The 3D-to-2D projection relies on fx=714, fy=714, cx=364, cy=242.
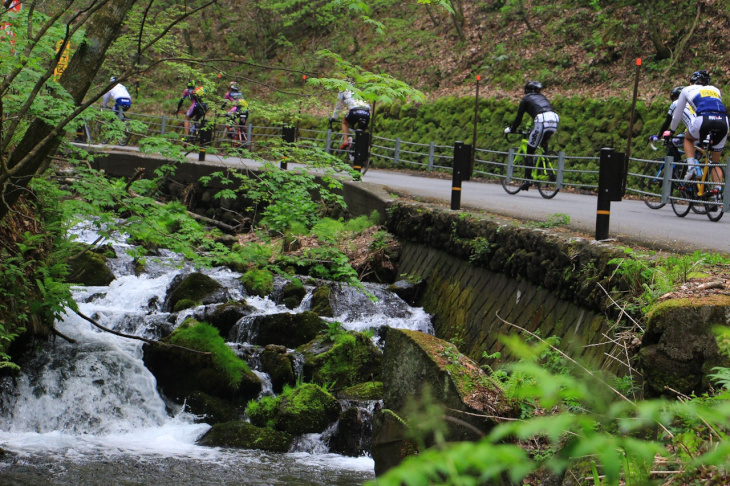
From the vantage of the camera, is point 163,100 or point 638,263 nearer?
point 638,263

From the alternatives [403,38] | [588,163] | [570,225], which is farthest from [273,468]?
[403,38]

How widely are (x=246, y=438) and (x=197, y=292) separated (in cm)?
413

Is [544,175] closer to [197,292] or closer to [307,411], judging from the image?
[197,292]

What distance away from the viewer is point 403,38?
98.8ft

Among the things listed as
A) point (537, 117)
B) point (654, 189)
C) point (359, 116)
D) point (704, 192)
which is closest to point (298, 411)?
point (704, 192)

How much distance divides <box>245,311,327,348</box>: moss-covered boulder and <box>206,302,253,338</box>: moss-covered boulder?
26cm

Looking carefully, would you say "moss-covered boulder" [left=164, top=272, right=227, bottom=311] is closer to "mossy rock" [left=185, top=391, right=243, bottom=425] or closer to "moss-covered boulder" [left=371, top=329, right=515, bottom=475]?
"mossy rock" [left=185, top=391, right=243, bottom=425]

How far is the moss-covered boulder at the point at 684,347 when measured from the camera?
4.14 meters

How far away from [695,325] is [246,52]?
120ft

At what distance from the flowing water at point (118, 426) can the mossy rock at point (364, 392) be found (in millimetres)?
822

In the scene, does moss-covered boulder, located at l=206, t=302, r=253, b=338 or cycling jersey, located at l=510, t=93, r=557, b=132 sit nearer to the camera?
moss-covered boulder, located at l=206, t=302, r=253, b=338

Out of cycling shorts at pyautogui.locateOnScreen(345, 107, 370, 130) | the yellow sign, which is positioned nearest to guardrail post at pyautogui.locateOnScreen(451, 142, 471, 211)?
the yellow sign

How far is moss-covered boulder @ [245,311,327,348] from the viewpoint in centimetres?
973

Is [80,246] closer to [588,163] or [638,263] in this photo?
[638,263]
